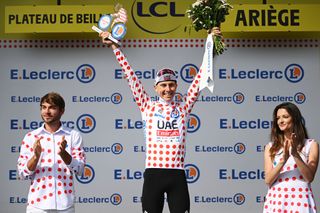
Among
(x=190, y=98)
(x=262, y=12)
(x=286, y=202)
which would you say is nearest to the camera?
(x=286, y=202)

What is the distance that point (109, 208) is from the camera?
7.71 meters

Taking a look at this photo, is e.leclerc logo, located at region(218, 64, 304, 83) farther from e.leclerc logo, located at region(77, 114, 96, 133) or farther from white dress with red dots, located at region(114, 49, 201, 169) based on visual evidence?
white dress with red dots, located at region(114, 49, 201, 169)

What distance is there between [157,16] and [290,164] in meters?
3.83

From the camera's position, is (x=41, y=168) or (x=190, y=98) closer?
(x=41, y=168)

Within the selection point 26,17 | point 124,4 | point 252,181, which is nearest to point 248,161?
point 252,181

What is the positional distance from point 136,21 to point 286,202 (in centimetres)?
402

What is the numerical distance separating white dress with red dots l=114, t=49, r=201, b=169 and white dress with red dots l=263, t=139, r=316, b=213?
0.91 metres

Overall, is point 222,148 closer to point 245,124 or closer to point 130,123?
point 245,124

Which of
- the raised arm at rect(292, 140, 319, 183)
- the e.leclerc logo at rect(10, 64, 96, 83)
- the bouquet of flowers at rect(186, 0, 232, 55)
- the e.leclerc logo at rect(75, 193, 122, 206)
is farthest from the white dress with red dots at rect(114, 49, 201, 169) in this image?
the e.leclerc logo at rect(75, 193, 122, 206)

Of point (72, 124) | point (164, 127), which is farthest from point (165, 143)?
point (72, 124)

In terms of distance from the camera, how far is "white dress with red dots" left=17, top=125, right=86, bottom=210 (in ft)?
14.4

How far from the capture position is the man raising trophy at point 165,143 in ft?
16.2

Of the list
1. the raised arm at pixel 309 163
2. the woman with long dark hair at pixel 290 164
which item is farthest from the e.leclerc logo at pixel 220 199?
the raised arm at pixel 309 163

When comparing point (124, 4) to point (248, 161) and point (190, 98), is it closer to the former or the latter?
point (248, 161)
